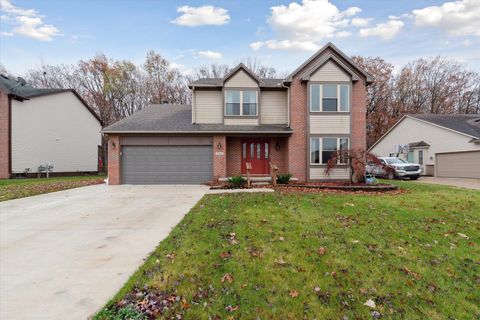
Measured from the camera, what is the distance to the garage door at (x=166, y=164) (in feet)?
43.8

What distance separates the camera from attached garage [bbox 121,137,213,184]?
13.3 metres

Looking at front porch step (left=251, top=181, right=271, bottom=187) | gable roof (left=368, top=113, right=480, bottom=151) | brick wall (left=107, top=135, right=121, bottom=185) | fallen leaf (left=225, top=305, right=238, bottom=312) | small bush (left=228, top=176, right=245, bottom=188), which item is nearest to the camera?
fallen leaf (left=225, top=305, right=238, bottom=312)

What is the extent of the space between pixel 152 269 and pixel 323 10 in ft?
54.4

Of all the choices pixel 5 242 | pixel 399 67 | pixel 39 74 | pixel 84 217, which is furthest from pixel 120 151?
pixel 399 67

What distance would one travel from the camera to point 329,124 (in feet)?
43.7

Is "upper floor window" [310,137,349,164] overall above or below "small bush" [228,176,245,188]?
above

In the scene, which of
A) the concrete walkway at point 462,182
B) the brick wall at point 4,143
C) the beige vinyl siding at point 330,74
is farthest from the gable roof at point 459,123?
the brick wall at point 4,143

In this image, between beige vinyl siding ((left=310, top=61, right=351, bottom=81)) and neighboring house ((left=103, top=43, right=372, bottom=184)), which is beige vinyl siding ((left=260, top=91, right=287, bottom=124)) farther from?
beige vinyl siding ((left=310, top=61, right=351, bottom=81))

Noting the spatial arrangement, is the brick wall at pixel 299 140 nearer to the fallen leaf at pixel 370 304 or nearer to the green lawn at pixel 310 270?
the green lawn at pixel 310 270

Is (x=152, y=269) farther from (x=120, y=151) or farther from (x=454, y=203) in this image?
(x=120, y=151)

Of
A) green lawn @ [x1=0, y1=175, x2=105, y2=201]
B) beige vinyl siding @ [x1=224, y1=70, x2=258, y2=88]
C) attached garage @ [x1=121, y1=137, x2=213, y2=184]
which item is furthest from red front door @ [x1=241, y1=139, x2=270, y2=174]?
green lawn @ [x1=0, y1=175, x2=105, y2=201]

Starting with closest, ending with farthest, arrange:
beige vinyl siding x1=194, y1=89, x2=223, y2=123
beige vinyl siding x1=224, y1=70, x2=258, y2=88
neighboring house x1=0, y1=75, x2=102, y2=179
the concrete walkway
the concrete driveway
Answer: the concrete driveway
the concrete walkway
beige vinyl siding x1=224, y1=70, x2=258, y2=88
beige vinyl siding x1=194, y1=89, x2=223, y2=123
neighboring house x1=0, y1=75, x2=102, y2=179

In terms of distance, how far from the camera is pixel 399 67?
32.4 m

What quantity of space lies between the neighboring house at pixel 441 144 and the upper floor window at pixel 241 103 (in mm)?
16435
